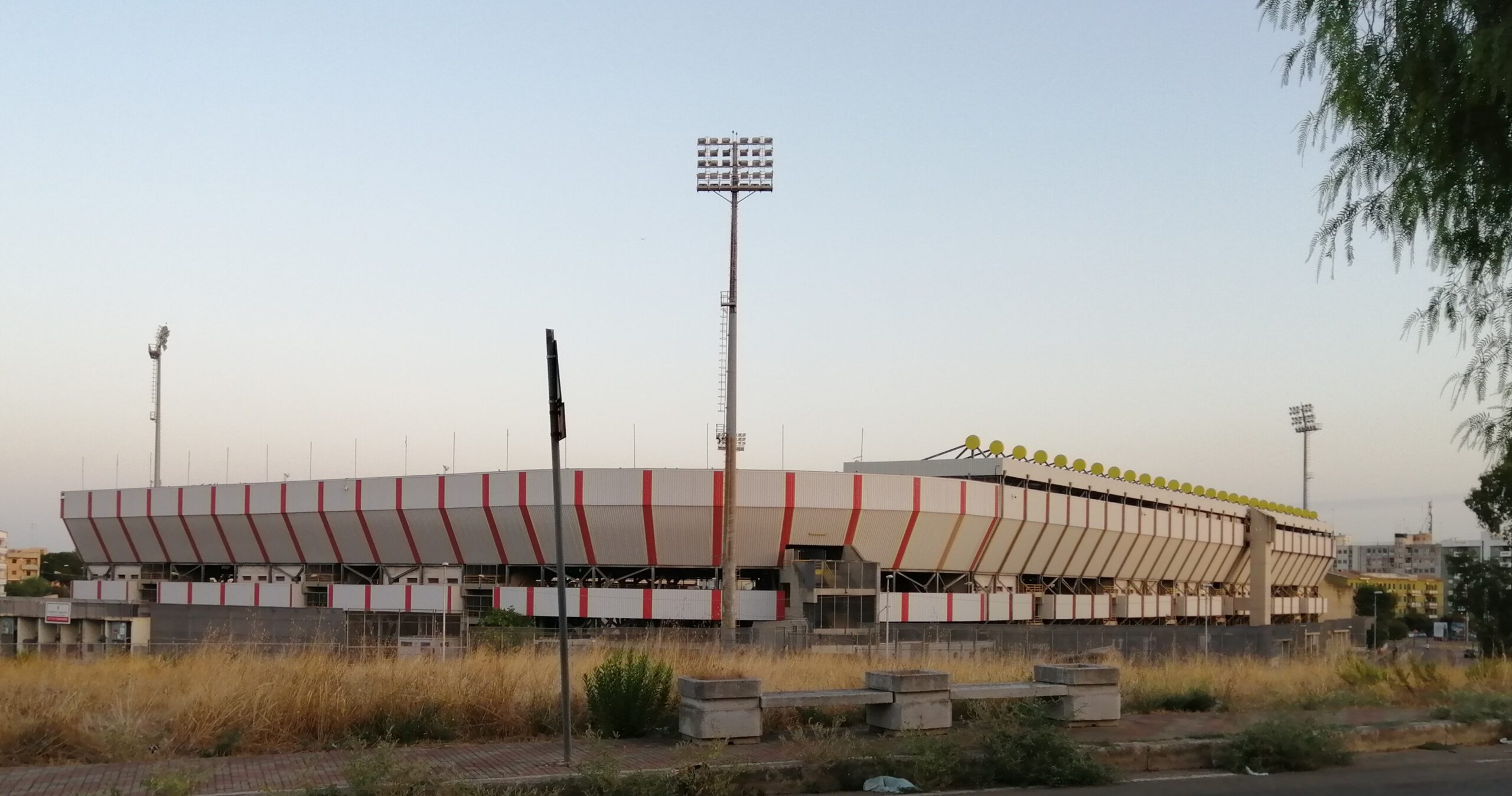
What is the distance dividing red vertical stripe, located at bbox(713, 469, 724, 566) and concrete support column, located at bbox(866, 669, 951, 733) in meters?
40.9

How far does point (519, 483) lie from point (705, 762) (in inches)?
1895

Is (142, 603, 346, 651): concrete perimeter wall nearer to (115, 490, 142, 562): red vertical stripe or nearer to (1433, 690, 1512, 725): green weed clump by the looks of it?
(115, 490, 142, 562): red vertical stripe

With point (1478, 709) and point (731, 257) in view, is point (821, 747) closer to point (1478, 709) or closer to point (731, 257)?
point (1478, 709)

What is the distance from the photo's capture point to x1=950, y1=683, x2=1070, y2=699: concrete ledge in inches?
559

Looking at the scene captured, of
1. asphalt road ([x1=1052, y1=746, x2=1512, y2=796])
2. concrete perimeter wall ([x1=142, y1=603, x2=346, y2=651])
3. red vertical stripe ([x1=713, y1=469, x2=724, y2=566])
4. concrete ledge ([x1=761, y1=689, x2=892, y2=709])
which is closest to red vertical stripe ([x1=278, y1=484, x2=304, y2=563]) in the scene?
concrete perimeter wall ([x1=142, y1=603, x2=346, y2=651])

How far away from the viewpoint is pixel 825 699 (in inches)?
529

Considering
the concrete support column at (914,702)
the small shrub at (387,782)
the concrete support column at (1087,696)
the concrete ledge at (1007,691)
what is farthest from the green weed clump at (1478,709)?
the small shrub at (387,782)

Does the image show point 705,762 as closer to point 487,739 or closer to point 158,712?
point 487,739

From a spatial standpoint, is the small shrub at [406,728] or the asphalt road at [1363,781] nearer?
the asphalt road at [1363,781]

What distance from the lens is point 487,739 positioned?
13.5 m

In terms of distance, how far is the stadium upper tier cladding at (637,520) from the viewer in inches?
2232

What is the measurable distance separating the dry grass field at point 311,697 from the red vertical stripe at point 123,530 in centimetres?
6256

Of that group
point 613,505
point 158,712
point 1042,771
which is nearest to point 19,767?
point 158,712

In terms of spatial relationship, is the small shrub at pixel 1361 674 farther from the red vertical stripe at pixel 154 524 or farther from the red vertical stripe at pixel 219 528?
the red vertical stripe at pixel 154 524
